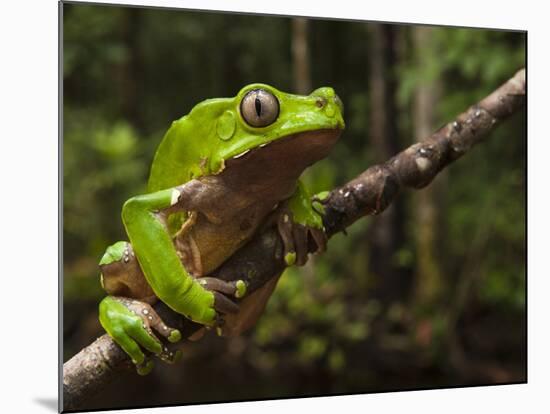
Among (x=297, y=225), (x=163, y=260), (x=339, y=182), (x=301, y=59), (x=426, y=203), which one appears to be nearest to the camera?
(x=163, y=260)

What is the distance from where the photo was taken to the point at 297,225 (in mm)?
2703

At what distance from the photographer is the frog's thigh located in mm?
2803

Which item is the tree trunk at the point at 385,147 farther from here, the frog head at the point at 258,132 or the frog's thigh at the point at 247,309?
the frog head at the point at 258,132

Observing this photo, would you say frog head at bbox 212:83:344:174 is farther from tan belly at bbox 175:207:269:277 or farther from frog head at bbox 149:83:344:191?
tan belly at bbox 175:207:269:277

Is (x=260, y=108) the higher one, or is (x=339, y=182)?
(x=260, y=108)

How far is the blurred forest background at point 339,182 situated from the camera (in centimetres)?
421

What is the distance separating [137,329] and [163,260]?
0.72 feet

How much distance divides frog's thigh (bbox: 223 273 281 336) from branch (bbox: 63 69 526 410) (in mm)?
A: 103

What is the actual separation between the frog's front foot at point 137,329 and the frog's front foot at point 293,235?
0.42 meters

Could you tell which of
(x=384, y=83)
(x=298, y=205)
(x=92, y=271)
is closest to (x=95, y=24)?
(x=92, y=271)

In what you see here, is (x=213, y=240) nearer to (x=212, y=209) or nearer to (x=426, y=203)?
(x=212, y=209)

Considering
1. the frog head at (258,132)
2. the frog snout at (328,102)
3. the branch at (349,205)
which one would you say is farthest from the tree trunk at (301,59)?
the frog snout at (328,102)

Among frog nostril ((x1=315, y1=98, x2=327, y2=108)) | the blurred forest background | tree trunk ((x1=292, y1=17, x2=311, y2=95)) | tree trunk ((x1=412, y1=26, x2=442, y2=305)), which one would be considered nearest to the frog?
frog nostril ((x1=315, y1=98, x2=327, y2=108))

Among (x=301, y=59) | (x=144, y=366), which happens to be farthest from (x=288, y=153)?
(x=301, y=59)
